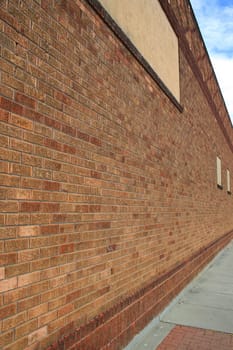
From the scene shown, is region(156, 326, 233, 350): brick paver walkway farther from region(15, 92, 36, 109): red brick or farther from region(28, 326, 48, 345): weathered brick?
region(15, 92, 36, 109): red brick

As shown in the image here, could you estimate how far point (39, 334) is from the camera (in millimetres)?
2393

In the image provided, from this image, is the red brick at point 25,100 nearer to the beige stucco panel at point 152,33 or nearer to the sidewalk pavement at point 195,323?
the beige stucco panel at point 152,33

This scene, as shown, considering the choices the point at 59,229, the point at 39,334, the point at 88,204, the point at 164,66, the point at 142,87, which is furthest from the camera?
the point at 164,66

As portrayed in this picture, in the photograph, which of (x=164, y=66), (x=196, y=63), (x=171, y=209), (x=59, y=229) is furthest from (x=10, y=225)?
(x=196, y=63)

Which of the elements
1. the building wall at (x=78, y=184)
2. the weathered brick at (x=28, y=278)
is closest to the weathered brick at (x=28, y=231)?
the building wall at (x=78, y=184)

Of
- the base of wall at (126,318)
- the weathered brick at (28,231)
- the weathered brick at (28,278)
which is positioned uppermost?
the weathered brick at (28,231)

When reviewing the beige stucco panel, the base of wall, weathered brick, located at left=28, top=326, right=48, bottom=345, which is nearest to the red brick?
weathered brick, located at left=28, top=326, right=48, bottom=345

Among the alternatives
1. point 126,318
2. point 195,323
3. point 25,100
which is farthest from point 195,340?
point 25,100

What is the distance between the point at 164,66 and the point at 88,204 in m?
3.50

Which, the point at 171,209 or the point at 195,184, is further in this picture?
the point at 195,184

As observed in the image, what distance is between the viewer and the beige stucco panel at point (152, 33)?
4.15m

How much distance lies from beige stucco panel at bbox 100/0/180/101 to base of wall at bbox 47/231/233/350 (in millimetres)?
2968

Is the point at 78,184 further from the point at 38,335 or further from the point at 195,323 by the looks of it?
the point at 195,323

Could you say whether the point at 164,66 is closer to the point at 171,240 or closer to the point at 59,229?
the point at 171,240
